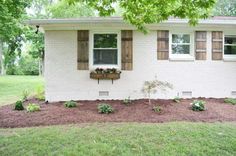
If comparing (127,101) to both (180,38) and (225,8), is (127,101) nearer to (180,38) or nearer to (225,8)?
(180,38)

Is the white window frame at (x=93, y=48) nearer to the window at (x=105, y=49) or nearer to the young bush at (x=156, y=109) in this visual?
the window at (x=105, y=49)

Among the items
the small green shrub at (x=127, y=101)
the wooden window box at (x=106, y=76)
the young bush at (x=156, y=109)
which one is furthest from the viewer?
the wooden window box at (x=106, y=76)

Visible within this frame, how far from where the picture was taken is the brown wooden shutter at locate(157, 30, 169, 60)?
9820 mm

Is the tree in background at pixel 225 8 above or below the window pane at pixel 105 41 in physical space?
above

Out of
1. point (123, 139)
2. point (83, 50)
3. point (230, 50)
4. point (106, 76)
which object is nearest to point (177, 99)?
point (106, 76)

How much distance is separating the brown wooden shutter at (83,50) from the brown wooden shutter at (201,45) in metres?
3.91

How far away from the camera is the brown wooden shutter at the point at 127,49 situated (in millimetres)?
9778

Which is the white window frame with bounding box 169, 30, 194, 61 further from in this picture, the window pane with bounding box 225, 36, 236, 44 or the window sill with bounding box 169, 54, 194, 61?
the window pane with bounding box 225, 36, 236, 44

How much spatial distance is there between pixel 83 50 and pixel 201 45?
4.21 meters

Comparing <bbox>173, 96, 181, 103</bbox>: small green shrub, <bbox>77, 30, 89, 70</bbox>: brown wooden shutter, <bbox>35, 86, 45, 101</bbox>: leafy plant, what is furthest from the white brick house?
<bbox>35, 86, 45, 101</bbox>: leafy plant

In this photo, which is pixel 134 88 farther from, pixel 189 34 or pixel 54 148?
pixel 54 148

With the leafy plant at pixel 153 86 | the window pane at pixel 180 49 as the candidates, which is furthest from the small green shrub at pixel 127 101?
the window pane at pixel 180 49

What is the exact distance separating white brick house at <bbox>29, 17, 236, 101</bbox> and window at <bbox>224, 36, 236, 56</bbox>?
15.9 inches

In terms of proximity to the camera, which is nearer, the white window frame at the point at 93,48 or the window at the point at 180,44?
the white window frame at the point at 93,48
